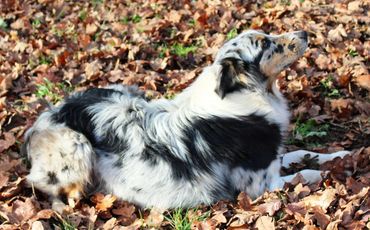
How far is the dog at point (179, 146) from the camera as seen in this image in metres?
4.69

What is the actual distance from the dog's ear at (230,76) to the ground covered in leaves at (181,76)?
0.94 metres

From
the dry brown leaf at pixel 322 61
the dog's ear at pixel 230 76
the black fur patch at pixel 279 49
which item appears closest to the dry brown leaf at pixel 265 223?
the dog's ear at pixel 230 76

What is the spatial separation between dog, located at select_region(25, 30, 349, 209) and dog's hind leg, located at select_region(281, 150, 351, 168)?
44 centimetres

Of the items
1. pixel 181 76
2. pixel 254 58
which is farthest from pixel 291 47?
pixel 181 76

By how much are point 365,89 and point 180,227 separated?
10.8 ft

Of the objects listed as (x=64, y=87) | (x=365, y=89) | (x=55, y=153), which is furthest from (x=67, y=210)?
(x=365, y=89)

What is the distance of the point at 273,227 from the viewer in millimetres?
4148

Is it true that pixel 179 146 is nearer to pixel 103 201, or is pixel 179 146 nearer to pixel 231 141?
pixel 231 141

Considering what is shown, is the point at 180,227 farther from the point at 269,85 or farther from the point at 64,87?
the point at 64,87

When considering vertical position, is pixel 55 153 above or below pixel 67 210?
above

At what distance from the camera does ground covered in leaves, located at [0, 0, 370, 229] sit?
Answer: 4.49 meters

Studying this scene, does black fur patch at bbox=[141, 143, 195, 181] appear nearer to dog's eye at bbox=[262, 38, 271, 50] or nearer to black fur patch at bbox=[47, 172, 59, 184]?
black fur patch at bbox=[47, 172, 59, 184]

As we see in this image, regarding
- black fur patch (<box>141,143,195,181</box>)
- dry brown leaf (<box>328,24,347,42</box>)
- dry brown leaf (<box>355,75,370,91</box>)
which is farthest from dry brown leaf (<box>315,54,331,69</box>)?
black fur patch (<box>141,143,195,181</box>)

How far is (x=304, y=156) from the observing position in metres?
5.38
